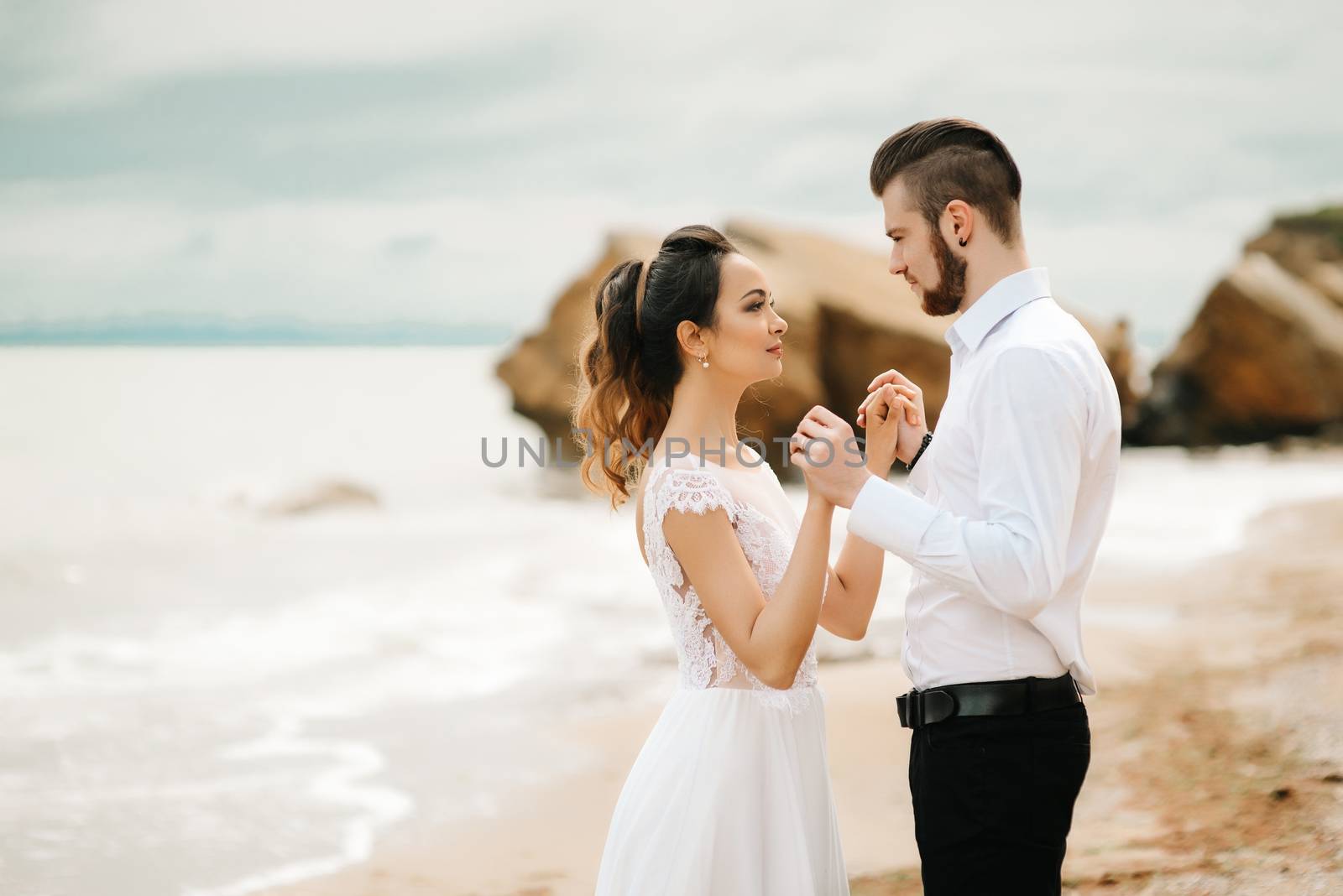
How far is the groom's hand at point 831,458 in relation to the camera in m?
2.65

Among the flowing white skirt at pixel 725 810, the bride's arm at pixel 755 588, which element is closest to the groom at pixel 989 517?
the bride's arm at pixel 755 588

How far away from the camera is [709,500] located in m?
3.00

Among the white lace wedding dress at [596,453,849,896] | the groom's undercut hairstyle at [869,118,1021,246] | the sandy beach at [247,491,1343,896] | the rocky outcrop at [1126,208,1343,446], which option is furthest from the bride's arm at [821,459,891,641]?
the rocky outcrop at [1126,208,1343,446]

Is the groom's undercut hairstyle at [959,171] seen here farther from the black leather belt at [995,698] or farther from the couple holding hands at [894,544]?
the black leather belt at [995,698]

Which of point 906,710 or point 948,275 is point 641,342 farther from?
point 906,710

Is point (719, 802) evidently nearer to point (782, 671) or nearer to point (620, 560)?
point (782, 671)

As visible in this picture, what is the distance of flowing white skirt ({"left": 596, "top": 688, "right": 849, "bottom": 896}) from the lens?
2957 millimetres

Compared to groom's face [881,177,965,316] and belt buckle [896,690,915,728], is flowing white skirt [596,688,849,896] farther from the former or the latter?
groom's face [881,177,965,316]

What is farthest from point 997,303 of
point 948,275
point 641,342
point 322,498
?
point 322,498

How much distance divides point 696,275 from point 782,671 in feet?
3.37

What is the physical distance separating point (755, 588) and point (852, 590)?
44 cm

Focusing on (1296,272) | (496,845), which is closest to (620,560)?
(496,845)

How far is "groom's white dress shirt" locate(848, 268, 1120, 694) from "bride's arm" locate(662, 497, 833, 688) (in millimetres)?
116

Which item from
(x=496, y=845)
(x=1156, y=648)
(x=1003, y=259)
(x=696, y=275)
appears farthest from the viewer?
(x=1156, y=648)
